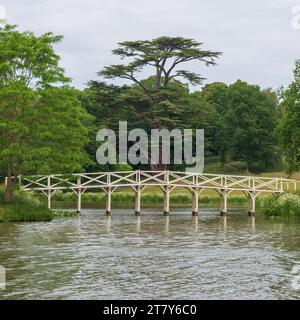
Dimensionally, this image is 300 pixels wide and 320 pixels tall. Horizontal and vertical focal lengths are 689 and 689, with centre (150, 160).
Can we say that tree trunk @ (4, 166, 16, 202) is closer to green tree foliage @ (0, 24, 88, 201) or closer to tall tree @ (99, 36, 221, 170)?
green tree foliage @ (0, 24, 88, 201)

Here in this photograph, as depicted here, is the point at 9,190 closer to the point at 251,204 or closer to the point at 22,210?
the point at 22,210

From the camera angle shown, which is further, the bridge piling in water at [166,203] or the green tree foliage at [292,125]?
the green tree foliage at [292,125]

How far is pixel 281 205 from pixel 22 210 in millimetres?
15324

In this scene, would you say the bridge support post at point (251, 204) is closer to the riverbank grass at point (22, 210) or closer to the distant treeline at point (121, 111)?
the distant treeline at point (121, 111)

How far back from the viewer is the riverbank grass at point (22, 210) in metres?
34.6

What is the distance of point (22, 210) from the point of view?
3541 centimetres

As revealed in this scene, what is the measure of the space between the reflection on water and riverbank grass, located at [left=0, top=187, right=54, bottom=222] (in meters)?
1.26

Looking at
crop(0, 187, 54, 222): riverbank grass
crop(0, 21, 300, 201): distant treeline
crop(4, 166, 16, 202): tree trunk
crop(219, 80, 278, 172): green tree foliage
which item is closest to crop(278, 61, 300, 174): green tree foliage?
crop(0, 21, 300, 201): distant treeline

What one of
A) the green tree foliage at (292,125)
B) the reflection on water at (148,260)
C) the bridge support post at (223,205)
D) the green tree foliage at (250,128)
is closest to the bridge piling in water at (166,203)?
the bridge support post at (223,205)

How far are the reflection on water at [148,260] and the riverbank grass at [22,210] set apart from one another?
126 cm

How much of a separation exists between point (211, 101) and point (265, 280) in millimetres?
76575

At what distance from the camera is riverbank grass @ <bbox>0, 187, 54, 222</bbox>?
34594 mm

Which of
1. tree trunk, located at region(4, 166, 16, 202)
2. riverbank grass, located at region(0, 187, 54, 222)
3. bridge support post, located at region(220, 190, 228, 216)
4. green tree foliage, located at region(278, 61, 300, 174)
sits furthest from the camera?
green tree foliage, located at region(278, 61, 300, 174)

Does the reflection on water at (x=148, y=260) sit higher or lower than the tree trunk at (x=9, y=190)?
lower
